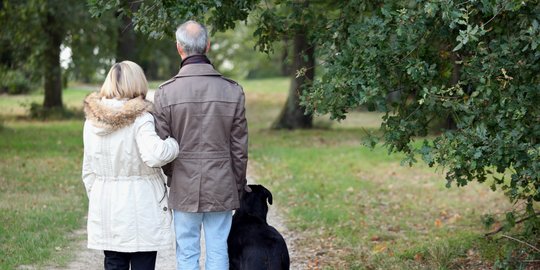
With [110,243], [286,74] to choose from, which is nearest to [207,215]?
[110,243]

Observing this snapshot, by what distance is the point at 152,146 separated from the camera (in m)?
5.42

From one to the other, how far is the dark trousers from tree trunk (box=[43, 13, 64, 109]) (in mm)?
19165

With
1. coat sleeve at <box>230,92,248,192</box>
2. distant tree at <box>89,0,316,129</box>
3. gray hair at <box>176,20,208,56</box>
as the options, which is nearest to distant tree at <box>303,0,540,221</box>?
distant tree at <box>89,0,316,129</box>

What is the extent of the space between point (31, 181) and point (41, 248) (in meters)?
4.96

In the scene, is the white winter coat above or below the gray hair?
below

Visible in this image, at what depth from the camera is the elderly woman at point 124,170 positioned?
218 inches

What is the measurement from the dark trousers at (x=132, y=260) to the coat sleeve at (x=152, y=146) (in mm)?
700

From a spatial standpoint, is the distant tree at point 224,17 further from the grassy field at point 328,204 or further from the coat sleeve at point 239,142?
the grassy field at point 328,204

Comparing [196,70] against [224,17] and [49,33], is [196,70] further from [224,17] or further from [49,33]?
[49,33]

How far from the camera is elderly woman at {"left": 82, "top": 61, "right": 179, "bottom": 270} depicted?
554 centimetres

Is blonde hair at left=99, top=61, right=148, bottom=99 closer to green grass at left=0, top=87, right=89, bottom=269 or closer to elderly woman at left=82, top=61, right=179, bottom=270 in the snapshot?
elderly woman at left=82, top=61, right=179, bottom=270

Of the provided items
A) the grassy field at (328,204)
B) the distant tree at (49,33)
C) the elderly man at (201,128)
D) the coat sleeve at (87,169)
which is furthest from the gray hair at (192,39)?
the distant tree at (49,33)

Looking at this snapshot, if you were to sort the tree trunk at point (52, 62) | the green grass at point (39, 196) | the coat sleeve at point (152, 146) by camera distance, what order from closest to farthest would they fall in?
the coat sleeve at point (152, 146)
the green grass at point (39, 196)
the tree trunk at point (52, 62)

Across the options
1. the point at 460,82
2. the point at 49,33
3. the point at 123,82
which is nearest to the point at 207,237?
the point at 123,82
